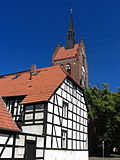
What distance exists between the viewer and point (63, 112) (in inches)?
737

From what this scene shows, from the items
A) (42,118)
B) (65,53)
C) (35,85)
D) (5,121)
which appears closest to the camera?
(5,121)

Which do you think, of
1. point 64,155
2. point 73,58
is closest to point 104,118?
point 64,155

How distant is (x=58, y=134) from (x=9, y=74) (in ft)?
41.6

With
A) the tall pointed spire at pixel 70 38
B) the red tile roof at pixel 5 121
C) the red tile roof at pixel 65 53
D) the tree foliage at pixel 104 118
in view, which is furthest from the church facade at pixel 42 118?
the tall pointed spire at pixel 70 38

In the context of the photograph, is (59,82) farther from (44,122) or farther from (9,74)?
(9,74)

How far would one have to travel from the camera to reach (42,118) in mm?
15477

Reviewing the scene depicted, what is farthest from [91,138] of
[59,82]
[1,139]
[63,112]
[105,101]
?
[1,139]

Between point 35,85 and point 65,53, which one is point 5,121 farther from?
point 65,53

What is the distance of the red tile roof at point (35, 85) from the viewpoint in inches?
650

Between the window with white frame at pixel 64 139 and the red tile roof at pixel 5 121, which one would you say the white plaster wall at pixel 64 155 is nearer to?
the window with white frame at pixel 64 139

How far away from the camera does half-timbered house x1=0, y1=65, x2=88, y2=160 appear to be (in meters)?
11.7

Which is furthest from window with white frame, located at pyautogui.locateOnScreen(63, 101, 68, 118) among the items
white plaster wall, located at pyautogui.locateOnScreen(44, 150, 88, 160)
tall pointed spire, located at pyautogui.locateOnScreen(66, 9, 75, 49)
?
tall pointed spire, located at pyautogui.locateOnScreen(66, 9, 75, 49)

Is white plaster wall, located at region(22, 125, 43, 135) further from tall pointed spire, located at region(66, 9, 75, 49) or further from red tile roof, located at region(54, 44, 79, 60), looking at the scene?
tall pointed spire, located at region(66, 9, 75, 49)

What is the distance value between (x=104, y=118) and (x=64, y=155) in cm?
1567
